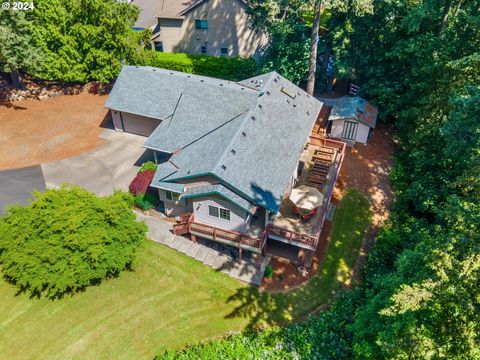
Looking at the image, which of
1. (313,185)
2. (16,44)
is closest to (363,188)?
(313,185)

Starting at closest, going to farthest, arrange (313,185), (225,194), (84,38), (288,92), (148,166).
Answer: (225,194)
(313,185)
(148,166)
(288,92)
(84,38)

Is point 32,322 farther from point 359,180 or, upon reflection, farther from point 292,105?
point 359,180

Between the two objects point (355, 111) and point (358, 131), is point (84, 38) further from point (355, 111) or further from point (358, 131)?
point (358, 131)

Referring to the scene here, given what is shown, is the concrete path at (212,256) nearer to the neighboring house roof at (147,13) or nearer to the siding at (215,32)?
the siding at (215,32)

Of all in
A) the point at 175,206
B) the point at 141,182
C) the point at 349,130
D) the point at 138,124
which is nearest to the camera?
the point at 175,206

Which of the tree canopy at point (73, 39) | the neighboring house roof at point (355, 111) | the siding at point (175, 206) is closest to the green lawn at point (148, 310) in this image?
the siding at point (175, 206)

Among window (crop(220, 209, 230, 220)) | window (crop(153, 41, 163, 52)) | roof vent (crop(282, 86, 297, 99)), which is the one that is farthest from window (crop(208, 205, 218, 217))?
window (crop(153, 41, 163, 52))

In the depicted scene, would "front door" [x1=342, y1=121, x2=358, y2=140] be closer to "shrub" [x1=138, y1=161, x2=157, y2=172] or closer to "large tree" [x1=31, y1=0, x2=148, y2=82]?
"shrub" [x1=138, y1=161, x2=157, y2=172]
